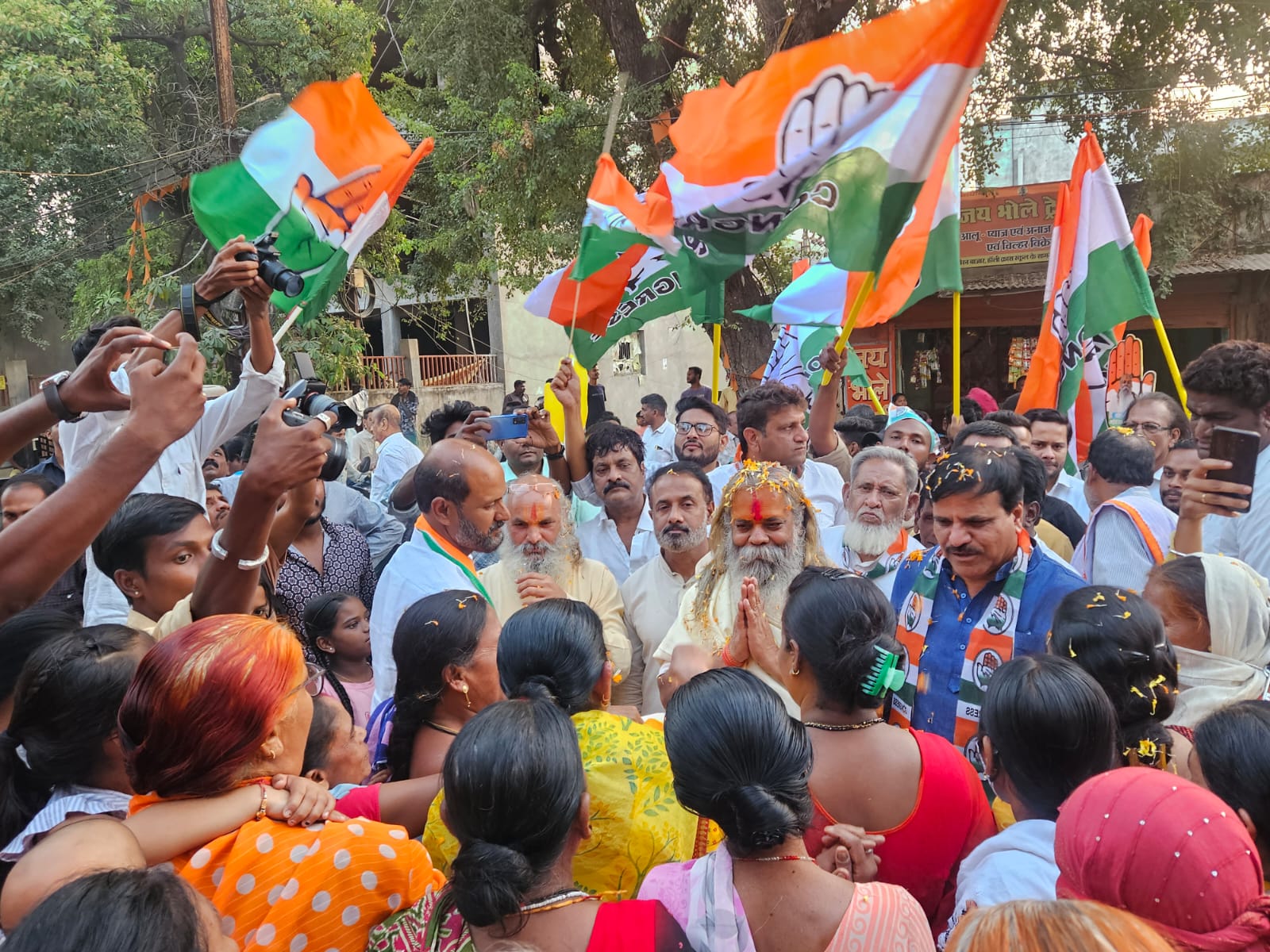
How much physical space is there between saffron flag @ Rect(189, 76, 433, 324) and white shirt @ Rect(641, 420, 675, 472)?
320cm

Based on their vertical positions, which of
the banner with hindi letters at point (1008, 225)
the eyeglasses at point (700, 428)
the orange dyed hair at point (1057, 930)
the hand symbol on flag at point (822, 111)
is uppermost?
the banner with hindi letters at point (1008, 225)

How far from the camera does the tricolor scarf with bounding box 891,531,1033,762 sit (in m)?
2.98

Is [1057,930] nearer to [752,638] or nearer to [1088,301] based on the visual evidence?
[752,638]

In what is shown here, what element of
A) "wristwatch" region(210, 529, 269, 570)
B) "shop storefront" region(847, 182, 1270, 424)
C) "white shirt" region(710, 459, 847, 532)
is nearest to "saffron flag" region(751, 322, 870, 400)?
"white shirt" region(710, 459, 847, 532)

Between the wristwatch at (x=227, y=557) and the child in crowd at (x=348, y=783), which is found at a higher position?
the wristwatch at (x=227, y=557)

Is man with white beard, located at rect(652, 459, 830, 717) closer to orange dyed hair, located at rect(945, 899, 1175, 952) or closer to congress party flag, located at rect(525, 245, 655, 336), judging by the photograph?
orange dyed hair, located at rect(945, 899, 1175, 952)

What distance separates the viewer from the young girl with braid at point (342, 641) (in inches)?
155

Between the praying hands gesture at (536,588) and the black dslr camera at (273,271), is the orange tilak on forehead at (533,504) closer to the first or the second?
the praying hands gesture at (536,588)

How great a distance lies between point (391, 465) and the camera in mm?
7480

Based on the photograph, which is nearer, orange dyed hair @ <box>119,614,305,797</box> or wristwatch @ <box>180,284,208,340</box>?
orange dyed hair @ <box>119,614,305,797</box>

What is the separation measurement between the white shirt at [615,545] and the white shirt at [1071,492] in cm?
233

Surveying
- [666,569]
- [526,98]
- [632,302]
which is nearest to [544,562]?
[666,569]

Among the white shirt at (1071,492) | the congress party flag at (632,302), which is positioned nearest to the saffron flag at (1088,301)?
the white shirt at (1071,492)

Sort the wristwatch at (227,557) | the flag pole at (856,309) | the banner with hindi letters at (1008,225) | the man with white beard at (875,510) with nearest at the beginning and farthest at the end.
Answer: the wristwatch at (227,557), the man with white beard at (875,510), the flag pole at (856,309), the banner with hindi letters at (1008,225)
